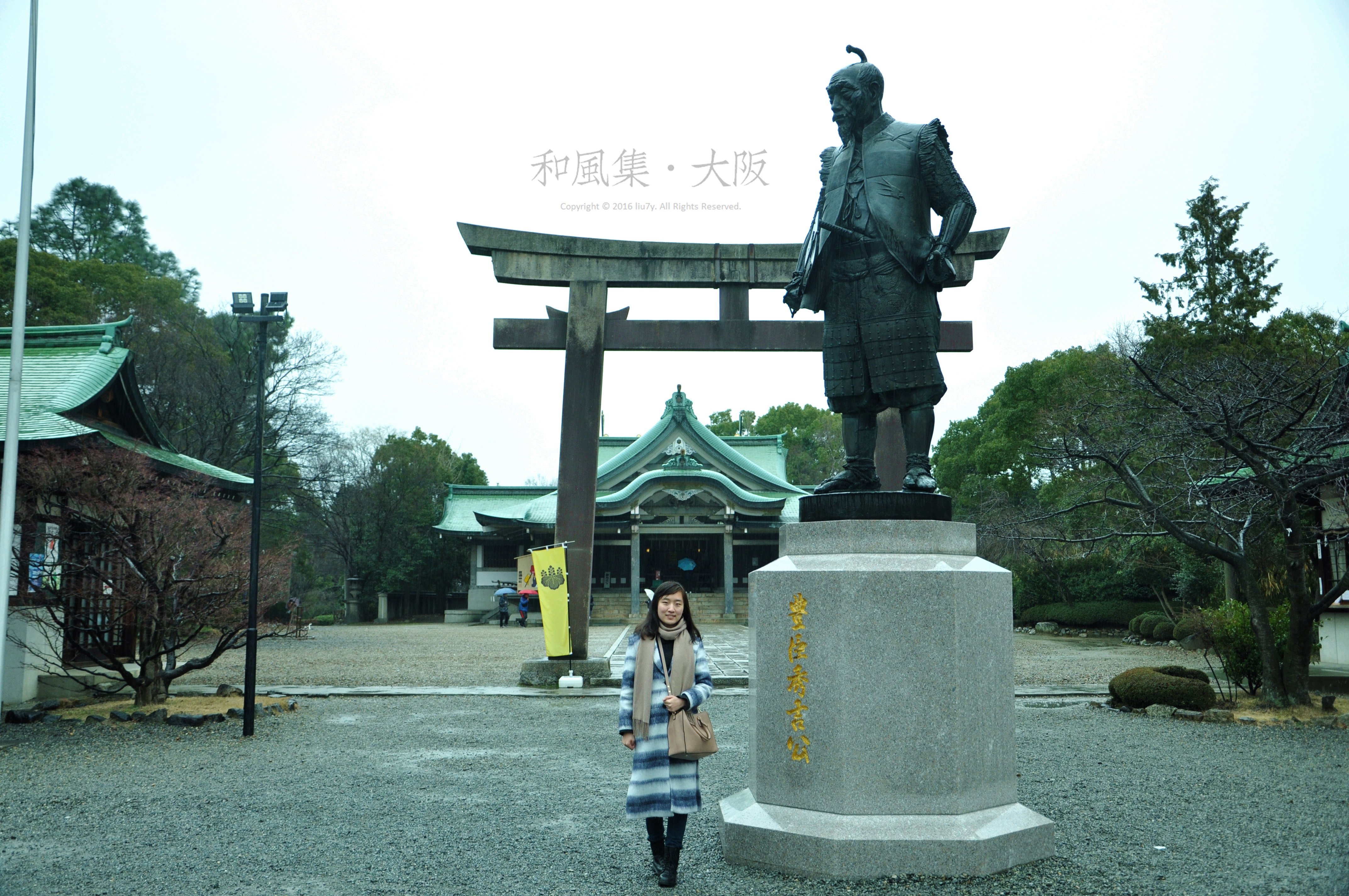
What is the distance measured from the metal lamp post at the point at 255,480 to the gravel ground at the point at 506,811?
465mm

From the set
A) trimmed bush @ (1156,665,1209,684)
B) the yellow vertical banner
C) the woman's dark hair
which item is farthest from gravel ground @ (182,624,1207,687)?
the woman's dark hair

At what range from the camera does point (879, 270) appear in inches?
185

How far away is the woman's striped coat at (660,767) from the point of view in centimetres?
387

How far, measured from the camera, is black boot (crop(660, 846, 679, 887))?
3883 millimetres

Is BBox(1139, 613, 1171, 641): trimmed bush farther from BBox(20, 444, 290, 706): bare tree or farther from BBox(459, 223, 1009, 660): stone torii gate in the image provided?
BBox(20, 444, 290, 706): bare tree

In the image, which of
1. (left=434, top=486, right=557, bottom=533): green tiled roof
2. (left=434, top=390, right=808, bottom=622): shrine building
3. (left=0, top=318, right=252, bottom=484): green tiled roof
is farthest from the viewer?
(left=434, top=486, right=557, bottom=533): green tiled roof

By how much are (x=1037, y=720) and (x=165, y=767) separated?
810 centimetres

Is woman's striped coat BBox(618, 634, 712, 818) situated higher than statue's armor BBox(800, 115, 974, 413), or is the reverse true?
statue's armor BBox(800, 115, 974, 413)

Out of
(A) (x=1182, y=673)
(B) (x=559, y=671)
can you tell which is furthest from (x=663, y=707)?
(A) (x=1182, y=673)

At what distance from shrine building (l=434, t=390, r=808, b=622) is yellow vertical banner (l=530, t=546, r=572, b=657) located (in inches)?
645

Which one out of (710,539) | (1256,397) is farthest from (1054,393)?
(1256,397)

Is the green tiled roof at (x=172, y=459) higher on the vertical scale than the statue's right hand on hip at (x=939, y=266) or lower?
lower

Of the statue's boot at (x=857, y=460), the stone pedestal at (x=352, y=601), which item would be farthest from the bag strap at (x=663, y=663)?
the stone pedestal at (x=352, y=601)

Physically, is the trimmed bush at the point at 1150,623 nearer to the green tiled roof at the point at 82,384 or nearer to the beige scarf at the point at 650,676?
the green tiled roof at the point at 82,384
